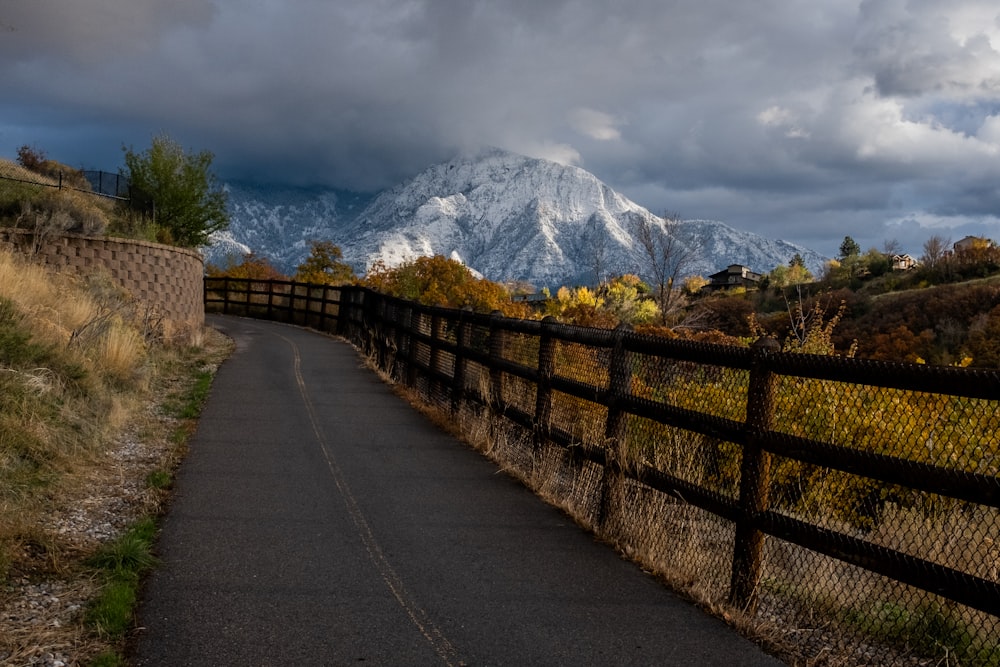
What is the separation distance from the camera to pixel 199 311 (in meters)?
23.5

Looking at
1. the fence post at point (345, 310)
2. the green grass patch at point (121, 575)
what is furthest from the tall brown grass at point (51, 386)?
the fence post at point (345, 310)

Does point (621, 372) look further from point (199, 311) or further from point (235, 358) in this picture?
point (199, 311)

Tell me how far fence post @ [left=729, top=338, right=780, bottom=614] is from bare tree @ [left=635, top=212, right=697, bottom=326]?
34.3m

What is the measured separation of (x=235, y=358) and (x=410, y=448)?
34.0 feet

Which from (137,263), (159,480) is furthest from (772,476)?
(137,263)

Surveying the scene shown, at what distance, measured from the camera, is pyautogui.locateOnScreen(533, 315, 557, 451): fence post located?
752cm

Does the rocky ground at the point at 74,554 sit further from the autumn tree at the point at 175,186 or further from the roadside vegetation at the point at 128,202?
the autumn tree at the point at 175,186

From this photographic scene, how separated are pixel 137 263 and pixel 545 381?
548 inches

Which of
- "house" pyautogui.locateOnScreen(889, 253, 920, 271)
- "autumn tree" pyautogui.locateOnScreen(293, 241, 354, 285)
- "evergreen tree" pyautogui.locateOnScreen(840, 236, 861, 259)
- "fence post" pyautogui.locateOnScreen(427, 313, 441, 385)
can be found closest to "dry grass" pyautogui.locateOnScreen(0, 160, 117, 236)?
"fence post" pyautogui.locateOnScreen(427, 313, 441, 385)

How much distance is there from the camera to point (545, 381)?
7562mm

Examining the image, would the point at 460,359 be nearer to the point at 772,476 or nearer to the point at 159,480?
the point at 159,480

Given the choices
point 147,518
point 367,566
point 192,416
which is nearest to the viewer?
point 367,566

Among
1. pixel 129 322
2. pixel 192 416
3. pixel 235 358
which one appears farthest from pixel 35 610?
pixel 235 358

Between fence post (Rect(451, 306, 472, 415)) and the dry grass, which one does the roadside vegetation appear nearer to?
the dry grass
